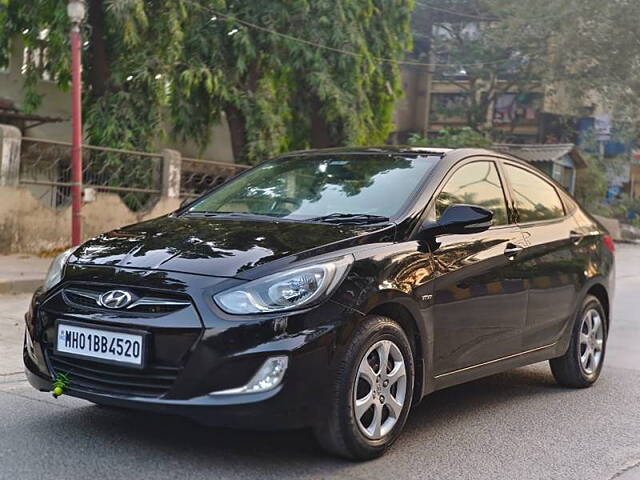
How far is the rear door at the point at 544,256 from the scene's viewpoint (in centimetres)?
549

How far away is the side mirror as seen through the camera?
185 inches

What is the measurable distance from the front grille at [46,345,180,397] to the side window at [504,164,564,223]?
273 centimetres

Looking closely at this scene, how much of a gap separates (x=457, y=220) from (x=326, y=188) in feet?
2.61

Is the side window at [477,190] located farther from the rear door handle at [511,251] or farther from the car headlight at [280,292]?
the car headlight at [280,292]

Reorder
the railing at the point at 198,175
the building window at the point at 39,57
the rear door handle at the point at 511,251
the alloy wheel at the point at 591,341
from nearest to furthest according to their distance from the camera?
the rear door handle at the point at 511,251 → the alloy wheel at the point at 591,341 → the building window at the point at 39,57 → the railing at the point at 198,175

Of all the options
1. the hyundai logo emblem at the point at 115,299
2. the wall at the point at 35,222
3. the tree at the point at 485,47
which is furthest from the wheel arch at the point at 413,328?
the tree at the point at 485,47

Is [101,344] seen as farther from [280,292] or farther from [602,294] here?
[602,294]

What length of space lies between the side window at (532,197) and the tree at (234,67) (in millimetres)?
10611

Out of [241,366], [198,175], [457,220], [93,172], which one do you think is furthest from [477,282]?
Result: [198,175]

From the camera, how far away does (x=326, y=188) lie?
199 inches

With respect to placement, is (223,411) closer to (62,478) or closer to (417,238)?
(62,478)

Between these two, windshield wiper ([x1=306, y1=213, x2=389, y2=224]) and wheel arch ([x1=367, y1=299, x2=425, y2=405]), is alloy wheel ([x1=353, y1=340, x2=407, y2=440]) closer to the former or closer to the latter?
wheel arch ([x1=367, y1=299, x2=425, y2=405])

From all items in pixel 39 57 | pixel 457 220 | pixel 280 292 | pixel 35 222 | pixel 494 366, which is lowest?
Result: pixel 35 222

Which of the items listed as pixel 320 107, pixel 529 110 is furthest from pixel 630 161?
pixel 320 107
